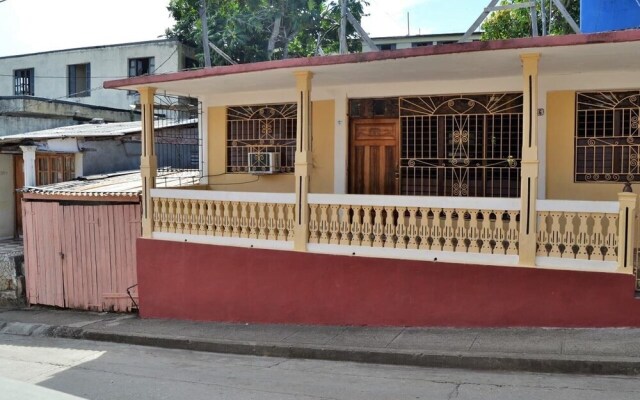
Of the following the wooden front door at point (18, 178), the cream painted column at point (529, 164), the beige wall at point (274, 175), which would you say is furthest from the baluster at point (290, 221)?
the wooden front door at point (18, 178)

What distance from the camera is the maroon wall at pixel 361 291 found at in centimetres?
690

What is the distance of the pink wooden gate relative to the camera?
10406 mm

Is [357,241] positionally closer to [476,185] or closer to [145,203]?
[476,185]

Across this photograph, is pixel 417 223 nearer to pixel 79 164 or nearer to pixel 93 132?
pixel 79 164

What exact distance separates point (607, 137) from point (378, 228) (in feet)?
10.6

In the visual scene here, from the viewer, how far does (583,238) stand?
6.80 metres

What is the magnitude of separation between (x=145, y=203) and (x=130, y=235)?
0.99 meters

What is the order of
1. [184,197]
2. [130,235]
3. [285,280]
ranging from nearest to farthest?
1. [285,280]
2. [184,197]
3. [130,235]

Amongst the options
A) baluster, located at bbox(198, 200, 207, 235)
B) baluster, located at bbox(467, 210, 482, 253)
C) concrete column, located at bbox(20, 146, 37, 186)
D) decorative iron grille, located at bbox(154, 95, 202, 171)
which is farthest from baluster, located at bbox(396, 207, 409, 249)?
concrete column, located at bbox(20, 146, 37, 186)

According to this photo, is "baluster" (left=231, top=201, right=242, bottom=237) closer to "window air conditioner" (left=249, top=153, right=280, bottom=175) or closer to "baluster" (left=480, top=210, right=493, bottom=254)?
"window air conditioner" (left=249, top=153, right=280, bottom=175)

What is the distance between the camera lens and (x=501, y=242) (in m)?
7.19

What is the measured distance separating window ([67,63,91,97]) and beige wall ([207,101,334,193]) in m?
17.0

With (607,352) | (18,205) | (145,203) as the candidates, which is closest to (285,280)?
(145,203)

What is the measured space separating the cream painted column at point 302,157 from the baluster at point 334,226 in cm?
34
